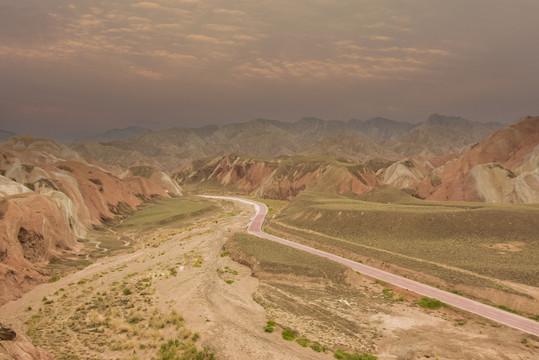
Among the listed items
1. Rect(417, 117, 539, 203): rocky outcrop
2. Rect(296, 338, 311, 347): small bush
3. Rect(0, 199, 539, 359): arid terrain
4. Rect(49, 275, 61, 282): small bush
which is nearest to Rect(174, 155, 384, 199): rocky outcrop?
Rect(417, 117, 539, 203): rocky outcrop

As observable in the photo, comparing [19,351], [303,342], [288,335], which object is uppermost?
[19,351]

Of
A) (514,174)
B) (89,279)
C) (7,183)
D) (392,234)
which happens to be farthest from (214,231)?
(514,174)

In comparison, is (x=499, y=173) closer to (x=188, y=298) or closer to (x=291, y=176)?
(x=291, y=176)

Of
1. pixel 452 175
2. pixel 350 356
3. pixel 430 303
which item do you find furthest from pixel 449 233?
pixel 452 175

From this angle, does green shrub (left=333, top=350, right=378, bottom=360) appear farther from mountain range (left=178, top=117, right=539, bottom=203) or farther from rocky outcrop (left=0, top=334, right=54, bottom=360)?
mountain range (left=178, top=117, right=539, bottom=203)

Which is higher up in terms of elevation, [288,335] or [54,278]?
[288,335]

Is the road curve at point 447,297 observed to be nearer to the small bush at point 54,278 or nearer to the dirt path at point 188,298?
the dirt path at point 188,298

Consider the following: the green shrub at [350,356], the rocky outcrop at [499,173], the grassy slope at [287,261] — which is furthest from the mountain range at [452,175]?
the green shrub at [350,356]
